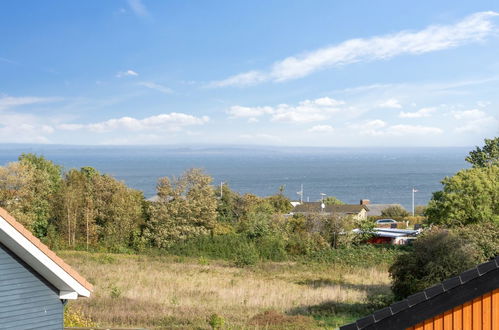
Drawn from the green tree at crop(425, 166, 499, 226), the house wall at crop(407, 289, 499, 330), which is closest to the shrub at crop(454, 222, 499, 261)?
the green tree at crop(425, 166, 499, 226)

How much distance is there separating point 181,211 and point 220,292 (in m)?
15.5

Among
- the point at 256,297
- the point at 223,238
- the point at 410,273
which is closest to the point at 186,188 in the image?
the point at 223,238

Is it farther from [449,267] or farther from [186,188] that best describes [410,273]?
[186,188]

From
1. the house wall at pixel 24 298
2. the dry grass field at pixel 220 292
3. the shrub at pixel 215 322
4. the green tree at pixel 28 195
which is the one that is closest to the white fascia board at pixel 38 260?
the house wall at pixel 24 298

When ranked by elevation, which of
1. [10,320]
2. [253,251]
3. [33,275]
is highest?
[33,275]

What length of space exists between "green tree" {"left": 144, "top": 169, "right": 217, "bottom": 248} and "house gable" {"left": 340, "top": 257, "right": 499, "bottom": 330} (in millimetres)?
31254

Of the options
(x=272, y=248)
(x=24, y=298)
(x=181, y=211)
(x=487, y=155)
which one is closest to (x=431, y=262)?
(x=24, y=298)

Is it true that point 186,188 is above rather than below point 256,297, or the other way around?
above

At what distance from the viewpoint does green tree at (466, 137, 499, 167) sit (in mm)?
56031

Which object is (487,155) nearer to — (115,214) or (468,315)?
(115,214)

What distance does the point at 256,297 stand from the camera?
69.8ft

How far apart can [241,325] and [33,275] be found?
Result: 843cm

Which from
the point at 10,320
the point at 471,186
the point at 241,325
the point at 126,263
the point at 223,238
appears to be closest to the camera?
the point at 10,320

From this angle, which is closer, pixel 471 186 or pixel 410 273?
pixel 410 273
